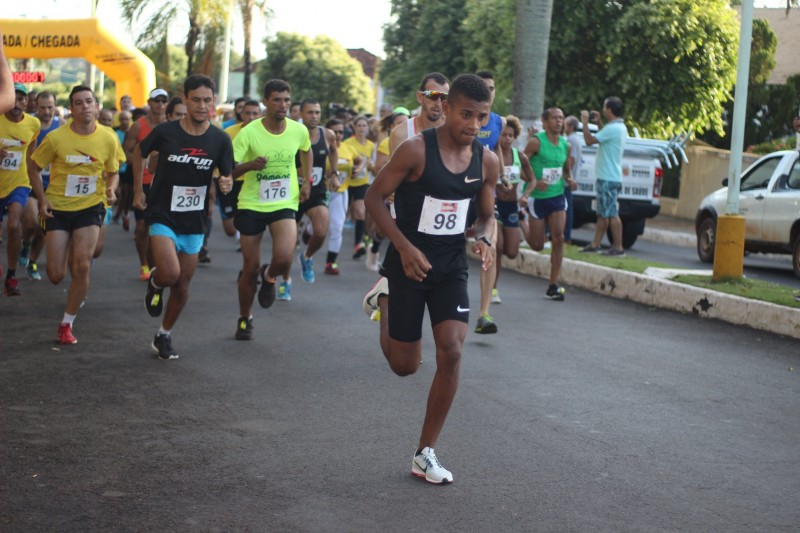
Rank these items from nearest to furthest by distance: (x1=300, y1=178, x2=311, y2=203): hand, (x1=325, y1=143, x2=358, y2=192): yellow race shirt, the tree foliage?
(x1=300, y1=178, x2=311, y2=203): hand → (x1=325, y1=143, x2=358, y2=192): yellow race shirt → the tree foliage

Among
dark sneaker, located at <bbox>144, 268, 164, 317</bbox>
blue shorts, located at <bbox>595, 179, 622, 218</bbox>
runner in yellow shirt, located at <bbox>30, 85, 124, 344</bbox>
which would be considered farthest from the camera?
blue shorts, located at <bbox>595, 179, 622, 218</bbox>

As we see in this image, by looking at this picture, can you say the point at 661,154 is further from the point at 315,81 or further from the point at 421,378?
the point at 315,81

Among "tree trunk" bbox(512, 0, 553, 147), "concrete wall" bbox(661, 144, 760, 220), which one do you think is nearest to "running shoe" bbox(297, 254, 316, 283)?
"tree trunk" bbox(512, 0, 553, 147)

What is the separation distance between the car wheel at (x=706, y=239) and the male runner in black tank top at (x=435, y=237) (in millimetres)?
12923

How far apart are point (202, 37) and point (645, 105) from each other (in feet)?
52.4

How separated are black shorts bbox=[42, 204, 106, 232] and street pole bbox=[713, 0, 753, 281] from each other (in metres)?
6.30

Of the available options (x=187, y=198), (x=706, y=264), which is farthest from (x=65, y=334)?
(x=706, y=264)

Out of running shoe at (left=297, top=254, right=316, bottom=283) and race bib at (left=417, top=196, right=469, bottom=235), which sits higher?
race bib at (left=417, top=196, right=469, bottom=235)

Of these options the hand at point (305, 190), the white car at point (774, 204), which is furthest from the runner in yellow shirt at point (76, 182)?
the white car at point (774, 204)

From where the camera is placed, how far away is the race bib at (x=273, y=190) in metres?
9.91

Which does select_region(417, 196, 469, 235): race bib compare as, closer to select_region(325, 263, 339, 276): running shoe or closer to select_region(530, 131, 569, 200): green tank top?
select_region(530, 131, 569, 200): green tank top

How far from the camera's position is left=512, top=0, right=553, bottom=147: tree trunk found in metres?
17.3

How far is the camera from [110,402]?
7.25 metres

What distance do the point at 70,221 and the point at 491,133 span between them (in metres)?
3.35
